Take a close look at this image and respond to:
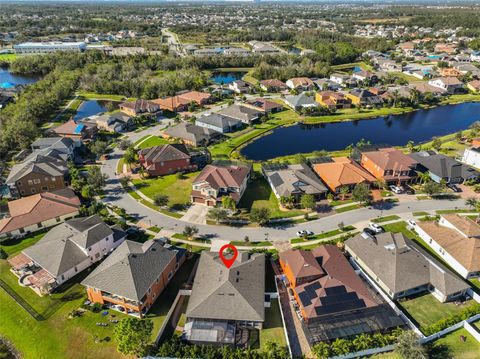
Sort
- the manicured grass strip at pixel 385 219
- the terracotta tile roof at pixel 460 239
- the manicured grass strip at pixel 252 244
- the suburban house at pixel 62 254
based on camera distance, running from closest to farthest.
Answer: the suburban house at pixel 62 254, the terracotta tile roof at pixel 460 239, the manicured grass strip at pixel 252 244, the manicured grass strip at pixel 385 219

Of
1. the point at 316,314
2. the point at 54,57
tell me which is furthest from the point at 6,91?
the point at 316,314

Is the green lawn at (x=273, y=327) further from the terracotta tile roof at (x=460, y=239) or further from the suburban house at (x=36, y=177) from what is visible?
the suburban house at (x=36, y=177)

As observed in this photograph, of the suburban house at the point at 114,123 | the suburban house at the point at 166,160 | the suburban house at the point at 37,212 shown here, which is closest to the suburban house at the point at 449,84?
the suburban house at the point at 166,160

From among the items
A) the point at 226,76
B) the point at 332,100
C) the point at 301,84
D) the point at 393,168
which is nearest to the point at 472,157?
the point at 393,168

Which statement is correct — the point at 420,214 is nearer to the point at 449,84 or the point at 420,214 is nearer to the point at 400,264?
the point at 400,264

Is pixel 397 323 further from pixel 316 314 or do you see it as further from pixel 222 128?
pixel 222 128

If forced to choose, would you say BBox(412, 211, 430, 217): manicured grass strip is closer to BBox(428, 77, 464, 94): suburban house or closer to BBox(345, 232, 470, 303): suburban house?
BBox(345, 232, 470, 303): suburban house

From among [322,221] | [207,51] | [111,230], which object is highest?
[207,51]
